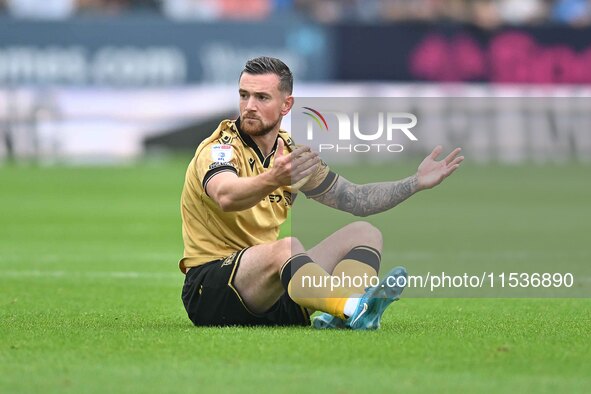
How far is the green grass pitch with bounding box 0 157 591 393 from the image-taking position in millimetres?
6105

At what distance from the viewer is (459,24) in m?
30.3

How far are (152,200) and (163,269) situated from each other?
815cm

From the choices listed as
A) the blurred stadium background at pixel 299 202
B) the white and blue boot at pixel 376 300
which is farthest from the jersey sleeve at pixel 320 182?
the white and blue boot at pixel 376 300

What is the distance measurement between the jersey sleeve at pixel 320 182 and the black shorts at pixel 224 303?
641 millimetres

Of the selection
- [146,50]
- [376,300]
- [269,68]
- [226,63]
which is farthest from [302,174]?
[226,63]

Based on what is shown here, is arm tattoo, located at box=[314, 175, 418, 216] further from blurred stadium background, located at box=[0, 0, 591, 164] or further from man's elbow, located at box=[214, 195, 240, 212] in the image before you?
blurred stadium background, located at box=[0, 0, 591, 164]

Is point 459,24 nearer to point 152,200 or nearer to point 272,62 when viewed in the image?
point 152,200

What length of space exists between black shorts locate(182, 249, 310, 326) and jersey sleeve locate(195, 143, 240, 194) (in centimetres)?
48

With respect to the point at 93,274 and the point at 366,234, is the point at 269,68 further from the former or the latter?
the point at 93,274

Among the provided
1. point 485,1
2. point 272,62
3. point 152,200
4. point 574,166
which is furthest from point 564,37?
point 272,62

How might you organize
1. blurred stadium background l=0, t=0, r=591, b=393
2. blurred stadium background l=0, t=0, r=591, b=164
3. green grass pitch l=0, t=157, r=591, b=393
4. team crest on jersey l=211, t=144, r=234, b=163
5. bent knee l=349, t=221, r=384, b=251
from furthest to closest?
blurred stadium background l=0, t=0, r=591, b=164
bent knee l=349, t=221, r=384, b=251
team crest on jersey l=211, t=144, r=234, b=163
blurred stadium background l=0, t=0, r=591, b=393
green grass pitch l=0, t=157, r=591, b=393

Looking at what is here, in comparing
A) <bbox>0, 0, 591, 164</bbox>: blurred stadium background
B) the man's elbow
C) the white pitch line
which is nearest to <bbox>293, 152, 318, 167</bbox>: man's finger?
the man's elbow

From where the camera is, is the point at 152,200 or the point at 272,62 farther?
the point at 152,200

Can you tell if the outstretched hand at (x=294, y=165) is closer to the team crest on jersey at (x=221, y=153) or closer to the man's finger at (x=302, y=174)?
the man's finger at (x=302, y=174)
